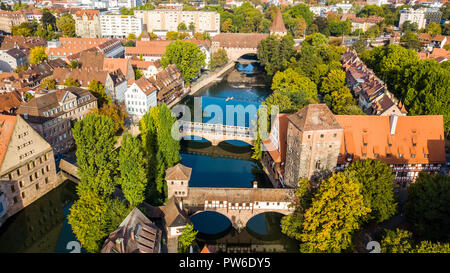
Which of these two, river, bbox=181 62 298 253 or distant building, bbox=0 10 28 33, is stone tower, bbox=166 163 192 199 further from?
distant building, bbox=0 10 28 33

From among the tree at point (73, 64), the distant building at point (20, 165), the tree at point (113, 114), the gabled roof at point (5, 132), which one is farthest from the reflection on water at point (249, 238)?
the tree at point (73, 64)

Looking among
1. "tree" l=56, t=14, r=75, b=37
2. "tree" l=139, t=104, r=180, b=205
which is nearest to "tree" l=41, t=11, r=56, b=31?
"tree" l=56, t=14, r=75, b=37

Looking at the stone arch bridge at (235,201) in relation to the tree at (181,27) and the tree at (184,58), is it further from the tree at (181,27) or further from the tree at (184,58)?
the tree at (181,27)

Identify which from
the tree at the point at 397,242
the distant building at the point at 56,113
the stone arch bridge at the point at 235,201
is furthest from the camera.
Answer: the distant building at the point at 56,113

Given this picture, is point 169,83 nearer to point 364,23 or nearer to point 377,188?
point 377,188

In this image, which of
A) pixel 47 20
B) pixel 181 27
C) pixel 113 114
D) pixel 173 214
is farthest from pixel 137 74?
pixel 47 20
